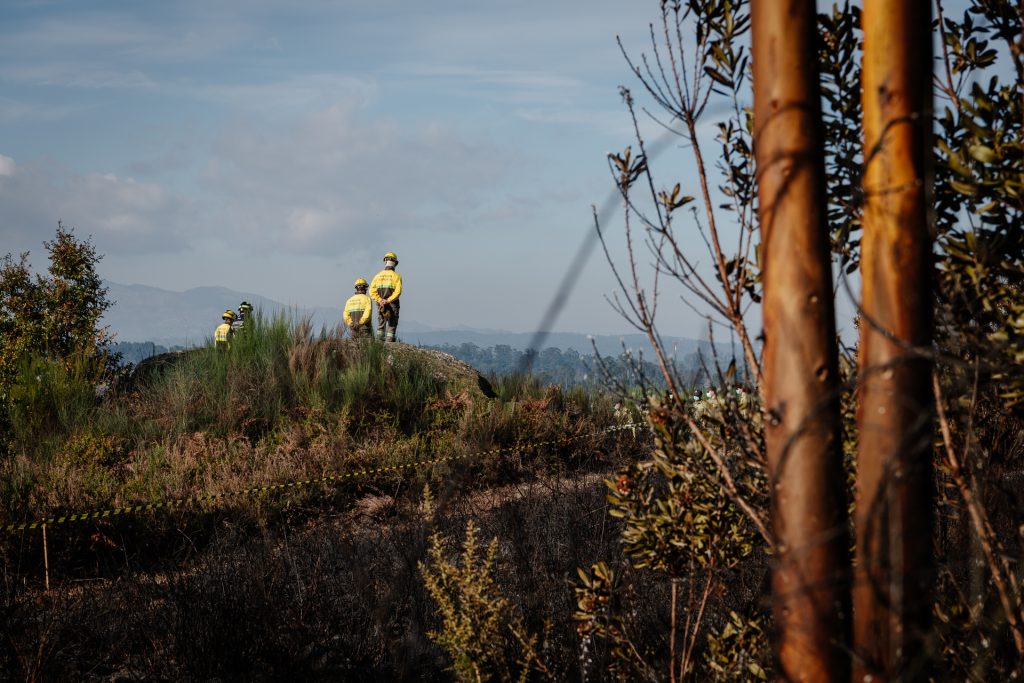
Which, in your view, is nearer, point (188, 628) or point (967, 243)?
point (967, 243)

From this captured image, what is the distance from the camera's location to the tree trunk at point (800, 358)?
173 cm

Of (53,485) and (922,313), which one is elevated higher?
(922,313)

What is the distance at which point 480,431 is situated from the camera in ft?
32.9

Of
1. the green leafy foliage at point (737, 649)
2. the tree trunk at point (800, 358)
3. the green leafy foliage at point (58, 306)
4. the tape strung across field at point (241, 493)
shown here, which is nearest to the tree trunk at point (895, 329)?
the tree trunk at point (800, 358)

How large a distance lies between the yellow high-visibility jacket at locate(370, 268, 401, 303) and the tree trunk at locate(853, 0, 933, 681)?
628 inches

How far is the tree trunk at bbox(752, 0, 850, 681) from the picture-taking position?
173 centimetres

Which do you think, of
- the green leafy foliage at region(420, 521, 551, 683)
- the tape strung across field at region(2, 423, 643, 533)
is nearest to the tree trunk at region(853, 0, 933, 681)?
the green leafy foliage at region(420, 521, 551, 683)

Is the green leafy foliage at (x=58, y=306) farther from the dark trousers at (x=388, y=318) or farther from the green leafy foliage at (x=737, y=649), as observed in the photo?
the green leafy foliage at (x=737, y=649)

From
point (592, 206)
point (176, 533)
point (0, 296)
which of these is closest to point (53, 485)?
point (176, 533)

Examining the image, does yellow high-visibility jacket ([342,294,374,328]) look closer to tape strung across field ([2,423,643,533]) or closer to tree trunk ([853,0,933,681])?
tape strung across field ([2,423,643,533])

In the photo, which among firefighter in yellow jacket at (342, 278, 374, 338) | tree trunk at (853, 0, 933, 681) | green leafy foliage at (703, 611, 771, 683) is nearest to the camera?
tree trunk at (853, 0, 933, 681)

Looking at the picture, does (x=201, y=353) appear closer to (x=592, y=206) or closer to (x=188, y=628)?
(x=188, y=628)

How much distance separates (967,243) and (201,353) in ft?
36.4

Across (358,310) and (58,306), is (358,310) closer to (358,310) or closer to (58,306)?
(358,310)
